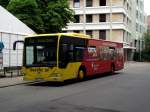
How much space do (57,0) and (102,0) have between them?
2999 cm

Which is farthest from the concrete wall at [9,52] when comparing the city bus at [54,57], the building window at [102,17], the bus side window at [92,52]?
the building window at [102,17]

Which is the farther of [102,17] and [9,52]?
[102,17]

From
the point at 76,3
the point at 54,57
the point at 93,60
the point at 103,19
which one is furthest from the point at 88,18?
the point at 54,57

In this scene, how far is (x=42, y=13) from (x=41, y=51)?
76.4 ft

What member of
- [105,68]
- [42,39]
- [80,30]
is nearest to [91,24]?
[80,30]

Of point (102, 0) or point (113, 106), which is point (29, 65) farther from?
point (102, 0)

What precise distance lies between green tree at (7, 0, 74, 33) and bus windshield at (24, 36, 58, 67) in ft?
65.9

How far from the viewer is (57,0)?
44.7 meters

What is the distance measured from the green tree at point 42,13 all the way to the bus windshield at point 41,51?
65.9 ft

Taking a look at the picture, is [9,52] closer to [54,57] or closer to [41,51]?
[41,51]

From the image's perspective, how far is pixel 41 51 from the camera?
21.0 m

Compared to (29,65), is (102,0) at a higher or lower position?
higher

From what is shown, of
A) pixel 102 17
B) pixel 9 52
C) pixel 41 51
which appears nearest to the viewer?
pixel 41 51

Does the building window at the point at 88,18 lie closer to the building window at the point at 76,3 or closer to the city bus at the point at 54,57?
the building window at the point at 76,3
